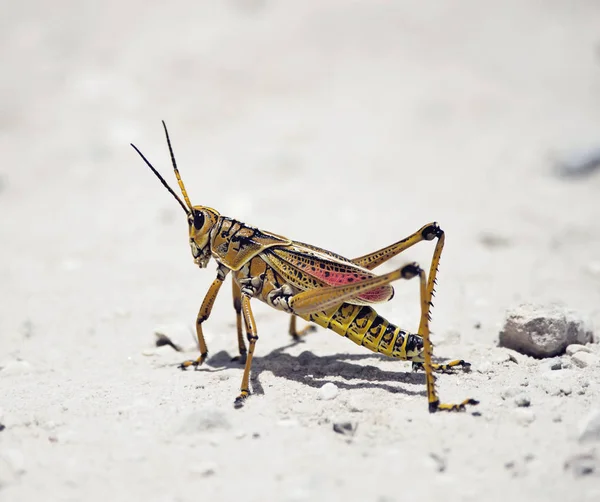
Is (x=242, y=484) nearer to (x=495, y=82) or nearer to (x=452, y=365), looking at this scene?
(x=452, y=365)

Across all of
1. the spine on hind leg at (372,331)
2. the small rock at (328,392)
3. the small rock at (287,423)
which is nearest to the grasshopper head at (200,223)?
the spine on hind leg at (372,331)

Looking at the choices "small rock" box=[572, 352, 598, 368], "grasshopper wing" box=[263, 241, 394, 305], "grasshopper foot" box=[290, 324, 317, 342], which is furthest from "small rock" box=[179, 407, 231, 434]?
"small rock" box=[572, 352, 598, 368]

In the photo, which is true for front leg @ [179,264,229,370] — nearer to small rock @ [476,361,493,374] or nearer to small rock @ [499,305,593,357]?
small rock @ [476,361,493,374]

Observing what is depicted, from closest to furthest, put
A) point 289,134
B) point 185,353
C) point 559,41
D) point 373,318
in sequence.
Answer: point 373,318 < point 185,353 < point 289,134 < point 559,41

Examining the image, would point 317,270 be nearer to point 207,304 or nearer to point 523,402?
point 207,304

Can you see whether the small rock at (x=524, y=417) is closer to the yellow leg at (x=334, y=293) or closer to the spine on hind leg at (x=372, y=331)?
the spine on hind leg at (x=372, y=331)

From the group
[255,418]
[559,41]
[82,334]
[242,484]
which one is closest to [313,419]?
[255,418]
